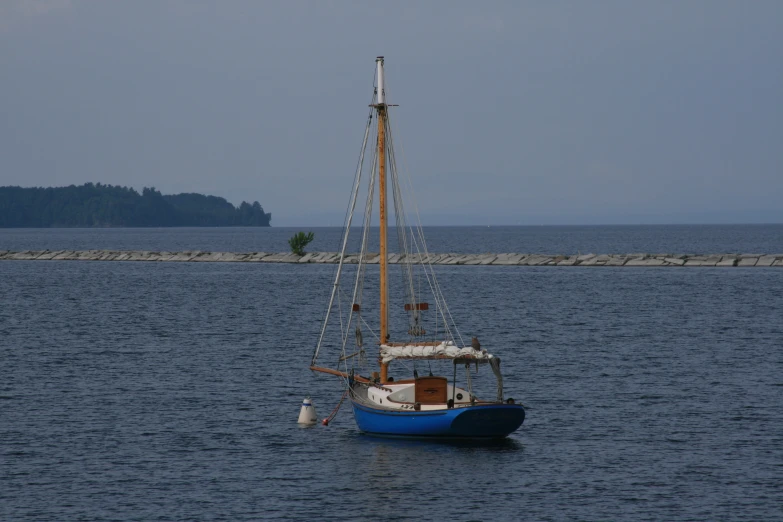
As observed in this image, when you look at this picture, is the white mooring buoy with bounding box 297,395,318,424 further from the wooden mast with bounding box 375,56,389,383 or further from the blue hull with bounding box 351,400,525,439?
the blue hull with bounding box 351,400,525,439

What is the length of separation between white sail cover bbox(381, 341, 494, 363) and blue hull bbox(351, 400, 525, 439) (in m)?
2.12

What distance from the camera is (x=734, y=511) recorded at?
29.8 m

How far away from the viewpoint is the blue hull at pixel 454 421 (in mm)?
36344

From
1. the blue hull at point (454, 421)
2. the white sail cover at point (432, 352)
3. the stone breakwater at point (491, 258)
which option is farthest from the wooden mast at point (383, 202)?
the stone breakwater at point (491, 258)

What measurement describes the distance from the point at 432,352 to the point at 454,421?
321cm

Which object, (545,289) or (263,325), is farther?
(545,289)

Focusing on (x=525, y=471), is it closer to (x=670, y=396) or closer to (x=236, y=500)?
(x=236, y=500)

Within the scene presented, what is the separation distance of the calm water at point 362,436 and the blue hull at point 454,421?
561 mm

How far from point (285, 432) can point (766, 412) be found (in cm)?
1934

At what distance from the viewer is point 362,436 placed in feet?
128

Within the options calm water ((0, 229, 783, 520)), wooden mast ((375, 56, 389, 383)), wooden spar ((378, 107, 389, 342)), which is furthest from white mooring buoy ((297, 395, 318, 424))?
wooden spar ((378, 107, 389, 342))

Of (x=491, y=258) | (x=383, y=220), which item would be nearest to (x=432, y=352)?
(x=383, y=220)

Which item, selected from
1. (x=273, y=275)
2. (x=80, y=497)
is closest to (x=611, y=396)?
(x=80, y=497)

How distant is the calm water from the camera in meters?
30.9
